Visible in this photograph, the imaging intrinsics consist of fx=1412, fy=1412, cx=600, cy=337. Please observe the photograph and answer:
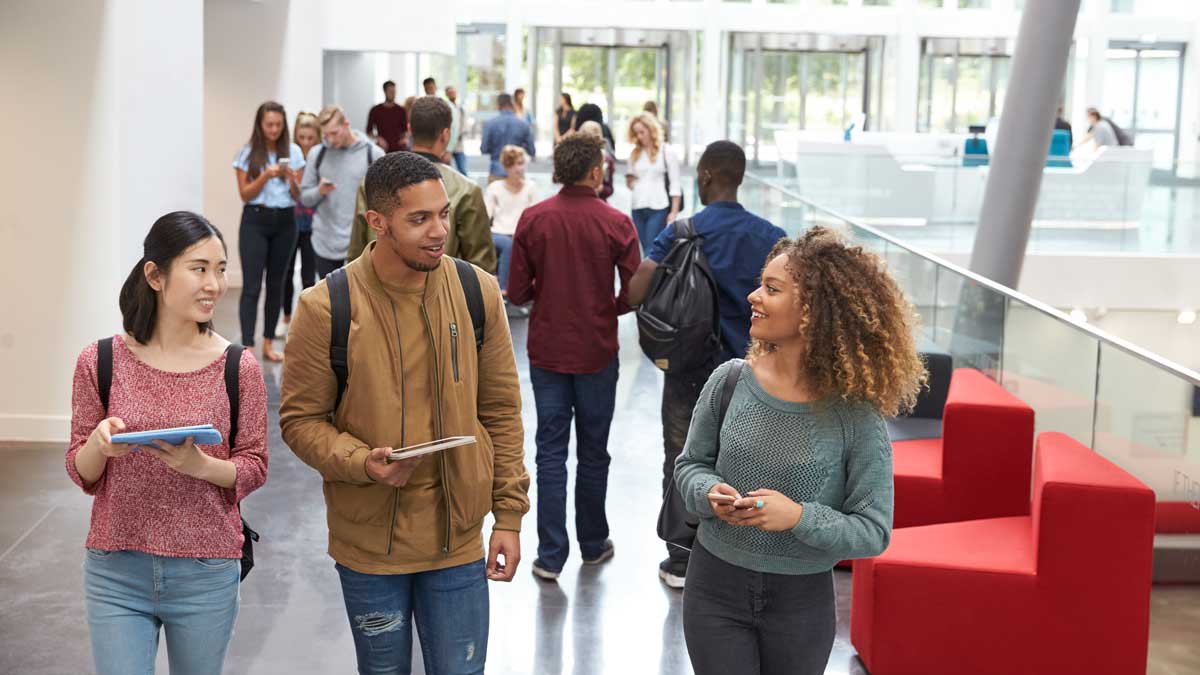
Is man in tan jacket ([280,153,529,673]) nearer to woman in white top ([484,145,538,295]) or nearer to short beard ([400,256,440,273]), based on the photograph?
short beard ([400,256,440,273])

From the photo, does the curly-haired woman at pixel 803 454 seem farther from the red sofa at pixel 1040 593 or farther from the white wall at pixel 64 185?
the white wall at pixel 64 185

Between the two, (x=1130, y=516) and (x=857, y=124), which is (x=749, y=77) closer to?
(x=857, y=124)

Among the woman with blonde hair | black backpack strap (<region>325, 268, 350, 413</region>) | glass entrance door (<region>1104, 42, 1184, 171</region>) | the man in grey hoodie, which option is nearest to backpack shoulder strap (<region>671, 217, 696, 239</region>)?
black backpack strap (<region>325, 268, 350, 413</region>)

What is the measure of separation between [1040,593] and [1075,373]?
1418 millimetres

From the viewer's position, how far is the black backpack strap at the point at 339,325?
325cm

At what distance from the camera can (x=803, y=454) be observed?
316cm

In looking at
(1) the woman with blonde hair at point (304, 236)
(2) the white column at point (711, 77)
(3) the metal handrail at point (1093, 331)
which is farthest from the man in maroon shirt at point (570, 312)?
(2) the white column at point (711, 77)

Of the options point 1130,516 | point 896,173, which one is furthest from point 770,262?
point 896,173

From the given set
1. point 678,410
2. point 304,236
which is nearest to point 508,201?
point 304,236

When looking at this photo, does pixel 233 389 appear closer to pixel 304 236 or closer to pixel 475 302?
pixel 475 302

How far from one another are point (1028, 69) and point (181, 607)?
9.62m

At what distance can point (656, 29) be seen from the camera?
35.0 metres

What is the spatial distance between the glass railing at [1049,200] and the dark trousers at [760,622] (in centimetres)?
1503

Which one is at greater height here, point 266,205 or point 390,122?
point 390,122
